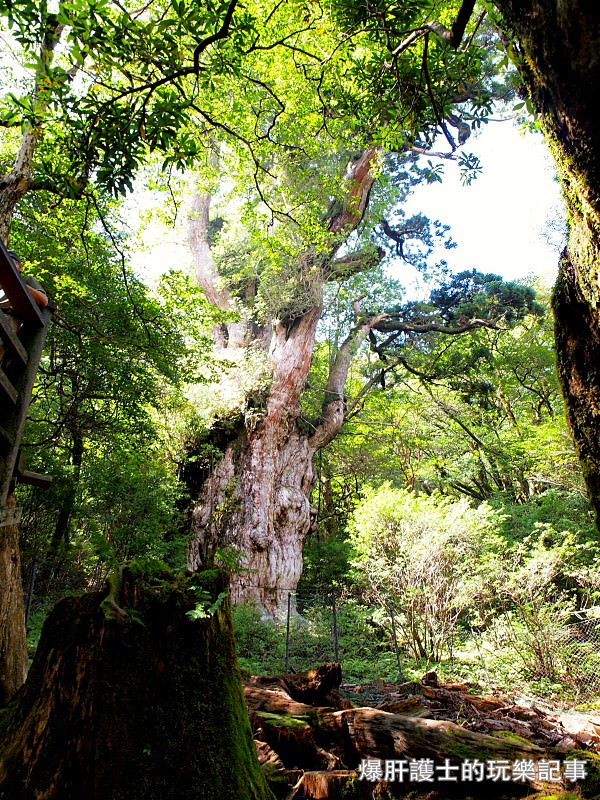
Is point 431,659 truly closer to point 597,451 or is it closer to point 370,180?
point 597,451

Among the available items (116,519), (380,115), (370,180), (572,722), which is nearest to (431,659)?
(572,722)

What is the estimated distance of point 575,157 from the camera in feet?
4.13

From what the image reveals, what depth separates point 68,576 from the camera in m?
9.73

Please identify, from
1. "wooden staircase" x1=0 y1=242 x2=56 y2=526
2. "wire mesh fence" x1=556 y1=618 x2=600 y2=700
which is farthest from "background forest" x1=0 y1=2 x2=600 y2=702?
"wooden staircase" x1=0 y1=242 x2=56 y2=526

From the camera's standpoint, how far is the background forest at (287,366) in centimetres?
450

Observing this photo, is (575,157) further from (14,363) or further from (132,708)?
(14,363)

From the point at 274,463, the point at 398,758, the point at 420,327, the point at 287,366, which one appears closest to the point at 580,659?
the point at 398,758

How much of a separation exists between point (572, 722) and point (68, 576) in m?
8.71

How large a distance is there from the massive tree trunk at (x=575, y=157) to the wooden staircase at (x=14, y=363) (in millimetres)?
2358

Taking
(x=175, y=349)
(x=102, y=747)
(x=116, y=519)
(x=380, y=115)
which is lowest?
(x=102, y=747)

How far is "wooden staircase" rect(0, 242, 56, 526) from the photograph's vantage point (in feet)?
8.32

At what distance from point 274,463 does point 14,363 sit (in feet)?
30.6

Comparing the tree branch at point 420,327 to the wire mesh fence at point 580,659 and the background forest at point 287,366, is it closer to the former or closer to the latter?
the background forest at point 287,366

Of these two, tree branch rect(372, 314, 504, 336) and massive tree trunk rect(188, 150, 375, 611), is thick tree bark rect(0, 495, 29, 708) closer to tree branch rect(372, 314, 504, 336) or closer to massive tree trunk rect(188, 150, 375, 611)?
massive tree trunk rect(188, 150, 375, 611)
